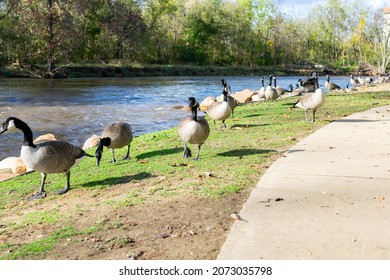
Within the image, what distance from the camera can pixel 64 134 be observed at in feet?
50.0

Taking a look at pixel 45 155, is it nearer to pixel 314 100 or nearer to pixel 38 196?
pixel 38 196

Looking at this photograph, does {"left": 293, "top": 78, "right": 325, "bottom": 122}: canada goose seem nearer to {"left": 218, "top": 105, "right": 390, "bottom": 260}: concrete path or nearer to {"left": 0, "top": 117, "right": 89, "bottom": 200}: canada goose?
{"left": 218, "top": 105, "right": 390, "bottom": 260}: concrete path

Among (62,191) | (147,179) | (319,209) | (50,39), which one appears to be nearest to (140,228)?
(319,209)

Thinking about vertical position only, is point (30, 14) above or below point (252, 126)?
above

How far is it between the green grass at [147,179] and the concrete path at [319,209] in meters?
0.55

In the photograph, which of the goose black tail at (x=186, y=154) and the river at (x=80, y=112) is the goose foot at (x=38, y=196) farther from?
the river at (x=80, y=112)

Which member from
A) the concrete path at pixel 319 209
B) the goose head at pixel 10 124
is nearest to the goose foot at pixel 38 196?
the goose head at pixel 10 124

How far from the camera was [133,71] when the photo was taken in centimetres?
5647

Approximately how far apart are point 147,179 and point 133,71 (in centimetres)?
5063

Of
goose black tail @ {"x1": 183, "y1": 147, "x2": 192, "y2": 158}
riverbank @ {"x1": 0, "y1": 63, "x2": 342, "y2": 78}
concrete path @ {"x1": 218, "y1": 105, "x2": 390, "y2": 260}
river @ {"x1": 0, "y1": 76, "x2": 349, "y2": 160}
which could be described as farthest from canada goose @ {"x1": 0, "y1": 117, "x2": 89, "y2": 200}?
riverbank @ {"x1": 0, "y1": 63, "x2": 342, "y2": 78}

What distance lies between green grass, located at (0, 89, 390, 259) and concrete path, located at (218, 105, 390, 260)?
55cm

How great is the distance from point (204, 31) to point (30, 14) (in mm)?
36736
